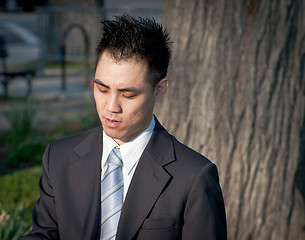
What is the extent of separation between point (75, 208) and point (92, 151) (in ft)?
0.96

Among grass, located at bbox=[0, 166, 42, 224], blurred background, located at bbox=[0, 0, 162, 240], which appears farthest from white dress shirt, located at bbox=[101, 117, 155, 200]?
grass, located at bbox=[0, 166, 42, 224]

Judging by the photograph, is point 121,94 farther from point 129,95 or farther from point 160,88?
point 160,88

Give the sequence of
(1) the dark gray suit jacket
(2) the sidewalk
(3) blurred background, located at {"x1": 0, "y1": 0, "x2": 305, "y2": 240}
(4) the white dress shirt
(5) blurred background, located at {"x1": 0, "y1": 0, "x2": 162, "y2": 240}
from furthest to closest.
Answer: (2) the sidewalk < (5) blurred background, located at {"x1": 0, "y1": 0, "x2": 162, "y2": 240} < (3) blurred background, located at {"x1": 0, "y1": 0, "x2": 305, "y2": 240} < (4) the white dress shirt < (1) the dark gray suit jacket

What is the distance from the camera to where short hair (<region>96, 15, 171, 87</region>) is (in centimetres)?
224

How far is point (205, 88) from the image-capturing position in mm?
4004

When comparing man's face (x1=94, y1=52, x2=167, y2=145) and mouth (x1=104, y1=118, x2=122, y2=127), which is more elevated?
man's face (x1=94, y1=52, x2=167, y2=145)

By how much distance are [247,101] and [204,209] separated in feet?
5.91

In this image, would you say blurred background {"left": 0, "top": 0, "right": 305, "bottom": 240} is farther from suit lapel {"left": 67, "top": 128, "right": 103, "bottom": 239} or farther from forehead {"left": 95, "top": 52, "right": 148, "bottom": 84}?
forehead {"left": 95, "top": 52, "right": 148, "bottom": 84}

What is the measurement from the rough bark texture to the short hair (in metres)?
1.64

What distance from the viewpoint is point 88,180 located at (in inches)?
96.0

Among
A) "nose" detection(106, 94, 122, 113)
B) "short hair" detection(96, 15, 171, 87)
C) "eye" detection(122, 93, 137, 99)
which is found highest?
"short hair" detection(96, 15, 171, 87)

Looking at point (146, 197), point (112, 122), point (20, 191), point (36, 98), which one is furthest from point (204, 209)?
point (36, 98)

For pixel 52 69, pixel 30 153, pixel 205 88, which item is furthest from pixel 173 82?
pixel 52 69

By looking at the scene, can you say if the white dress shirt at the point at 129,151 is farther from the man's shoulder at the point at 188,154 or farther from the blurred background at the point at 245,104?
the blurred background at the point at 245,104
